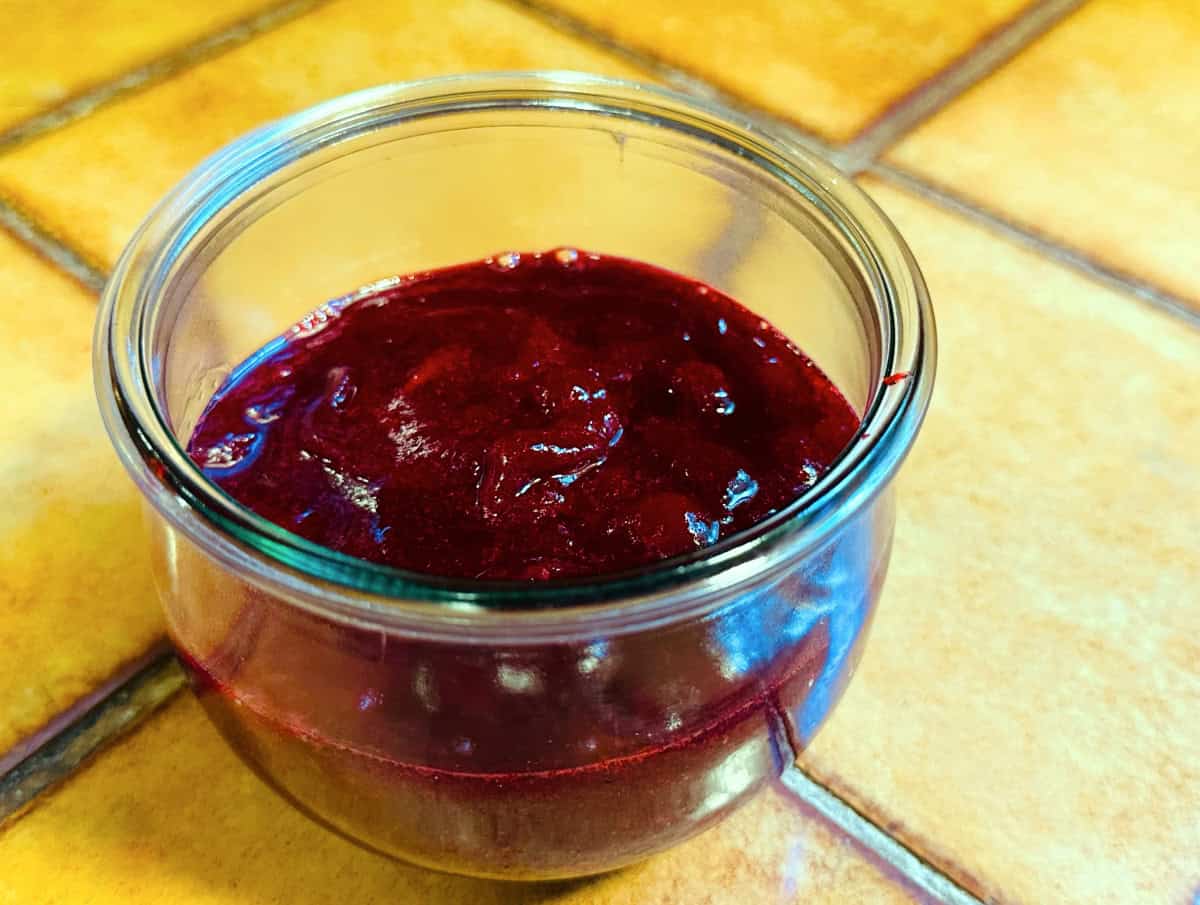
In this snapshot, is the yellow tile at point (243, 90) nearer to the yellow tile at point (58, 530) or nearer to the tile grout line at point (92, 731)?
the yellow tile at point (58, 530)

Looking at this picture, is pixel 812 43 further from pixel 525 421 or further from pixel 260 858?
pixel 260 858

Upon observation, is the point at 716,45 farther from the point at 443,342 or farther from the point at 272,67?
the point at 443,342

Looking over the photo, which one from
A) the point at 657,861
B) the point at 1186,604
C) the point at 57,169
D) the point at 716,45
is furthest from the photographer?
the point at 716,45

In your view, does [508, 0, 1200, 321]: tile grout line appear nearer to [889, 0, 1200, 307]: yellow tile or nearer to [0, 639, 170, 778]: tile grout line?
[889, 0, 1200, 307]: yellow tile

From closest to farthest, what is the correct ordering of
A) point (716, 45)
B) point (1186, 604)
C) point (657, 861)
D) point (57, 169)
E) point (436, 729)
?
point (436, 729) → point (657, 861) → point (1186, 604) → point (57, 169) → point (716, 45)

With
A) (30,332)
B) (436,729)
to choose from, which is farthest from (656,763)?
(30,332)

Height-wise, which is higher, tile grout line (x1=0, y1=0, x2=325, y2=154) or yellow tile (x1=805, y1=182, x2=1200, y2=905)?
tile grout line (x1=0, y1=0, x2=325, y2=154)

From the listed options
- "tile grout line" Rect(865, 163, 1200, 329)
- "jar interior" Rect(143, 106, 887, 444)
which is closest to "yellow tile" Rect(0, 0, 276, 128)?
"jar interior" Rect(143, 106, 887, 444)
